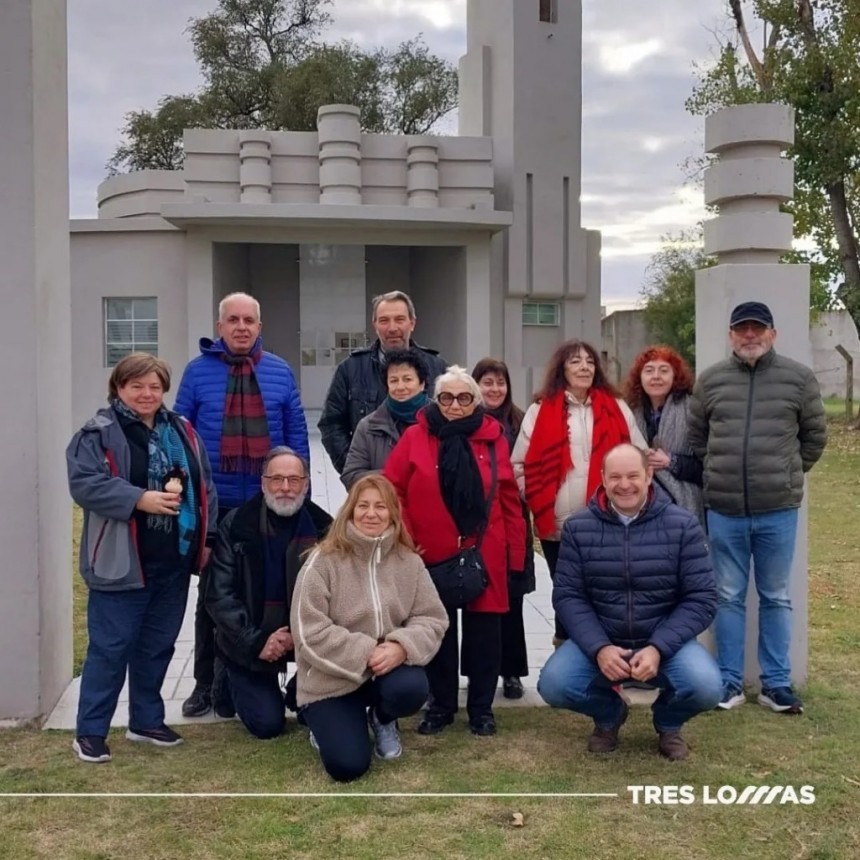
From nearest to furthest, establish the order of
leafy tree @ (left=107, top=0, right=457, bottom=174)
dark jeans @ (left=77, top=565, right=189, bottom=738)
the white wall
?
dark jeans @ (left=77, top=565, right=189, bottom=738), the white wall, leafy tree @ (left=107, top=0, right=457, bottom=174)

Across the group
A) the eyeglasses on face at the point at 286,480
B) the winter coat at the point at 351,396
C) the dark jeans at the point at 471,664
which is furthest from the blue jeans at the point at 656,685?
the winter coat at the point at 351,396

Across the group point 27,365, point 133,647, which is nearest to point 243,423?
point 27,365

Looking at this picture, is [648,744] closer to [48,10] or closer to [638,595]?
[638,595]

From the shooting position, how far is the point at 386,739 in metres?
4.48

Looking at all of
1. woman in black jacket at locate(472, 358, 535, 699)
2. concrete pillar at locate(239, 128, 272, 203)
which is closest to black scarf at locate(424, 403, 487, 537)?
woman in black jacket at locate(472, 358, 535, 699)

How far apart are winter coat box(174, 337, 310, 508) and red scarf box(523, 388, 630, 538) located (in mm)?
1204

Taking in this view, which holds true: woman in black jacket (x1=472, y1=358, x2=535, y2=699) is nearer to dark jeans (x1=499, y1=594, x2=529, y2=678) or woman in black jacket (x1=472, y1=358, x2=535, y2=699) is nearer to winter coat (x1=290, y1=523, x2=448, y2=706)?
dark jeans (x1=499, y1=594, x2=529, y2=678)

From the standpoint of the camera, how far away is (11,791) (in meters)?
4.14

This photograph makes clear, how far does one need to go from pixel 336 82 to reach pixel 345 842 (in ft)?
94.1

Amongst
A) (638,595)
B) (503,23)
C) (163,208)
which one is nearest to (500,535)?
(638,595)

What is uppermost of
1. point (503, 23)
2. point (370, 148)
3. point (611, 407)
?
point (503, 23)

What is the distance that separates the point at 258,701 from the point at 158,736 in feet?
1.58

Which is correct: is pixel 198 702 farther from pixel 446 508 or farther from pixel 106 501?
pixel 446 508

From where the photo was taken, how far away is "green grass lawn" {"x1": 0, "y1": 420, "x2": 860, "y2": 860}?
3.65m
